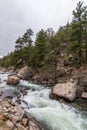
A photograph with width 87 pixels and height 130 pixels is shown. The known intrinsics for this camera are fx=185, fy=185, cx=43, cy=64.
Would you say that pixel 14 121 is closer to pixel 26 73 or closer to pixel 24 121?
pixel 24 121

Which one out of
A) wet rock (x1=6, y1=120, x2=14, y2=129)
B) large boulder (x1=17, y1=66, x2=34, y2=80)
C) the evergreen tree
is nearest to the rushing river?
wet rock (x1=6, y1=120, x2=14, y2=129)

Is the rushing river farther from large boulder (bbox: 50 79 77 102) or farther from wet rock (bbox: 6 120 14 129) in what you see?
wet rock (bbox: 6 120 14 129)

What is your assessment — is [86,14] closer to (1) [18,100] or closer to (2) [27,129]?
(1) [18,100]

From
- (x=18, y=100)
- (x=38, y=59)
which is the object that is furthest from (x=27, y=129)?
(x=38, y=59)

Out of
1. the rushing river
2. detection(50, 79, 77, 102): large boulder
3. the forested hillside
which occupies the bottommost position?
the rushing river

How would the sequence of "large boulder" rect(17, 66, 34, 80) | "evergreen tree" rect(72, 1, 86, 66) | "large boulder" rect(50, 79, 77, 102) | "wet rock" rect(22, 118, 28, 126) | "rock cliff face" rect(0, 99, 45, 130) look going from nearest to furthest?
"rock cliff face" rect(0, 99, 45, 130) → "wet rock" rect(22, 118, 28, 126) → "large boulder" rect(50, 79, 77, 102) → "evergreen tree" rect(72, 1, 86, 66) → "large boulder" rect(17, 66, 34, 80)

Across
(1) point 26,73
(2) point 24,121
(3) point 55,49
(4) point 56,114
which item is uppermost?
(3) point 55,49

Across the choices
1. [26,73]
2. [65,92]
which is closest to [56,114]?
[65,92]

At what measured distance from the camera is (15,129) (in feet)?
41.4

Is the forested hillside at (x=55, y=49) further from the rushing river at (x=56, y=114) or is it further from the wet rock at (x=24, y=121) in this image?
the wet rock at (x=24, y=121)

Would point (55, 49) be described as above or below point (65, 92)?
above

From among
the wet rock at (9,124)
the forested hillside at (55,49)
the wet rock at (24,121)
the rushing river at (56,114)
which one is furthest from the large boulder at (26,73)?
the wet rock at (9,124)

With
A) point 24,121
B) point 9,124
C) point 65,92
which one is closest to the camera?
point 9,124

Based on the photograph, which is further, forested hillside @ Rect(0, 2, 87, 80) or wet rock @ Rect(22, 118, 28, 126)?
forested hillside @ Rect(0, 2, 87, 80)
